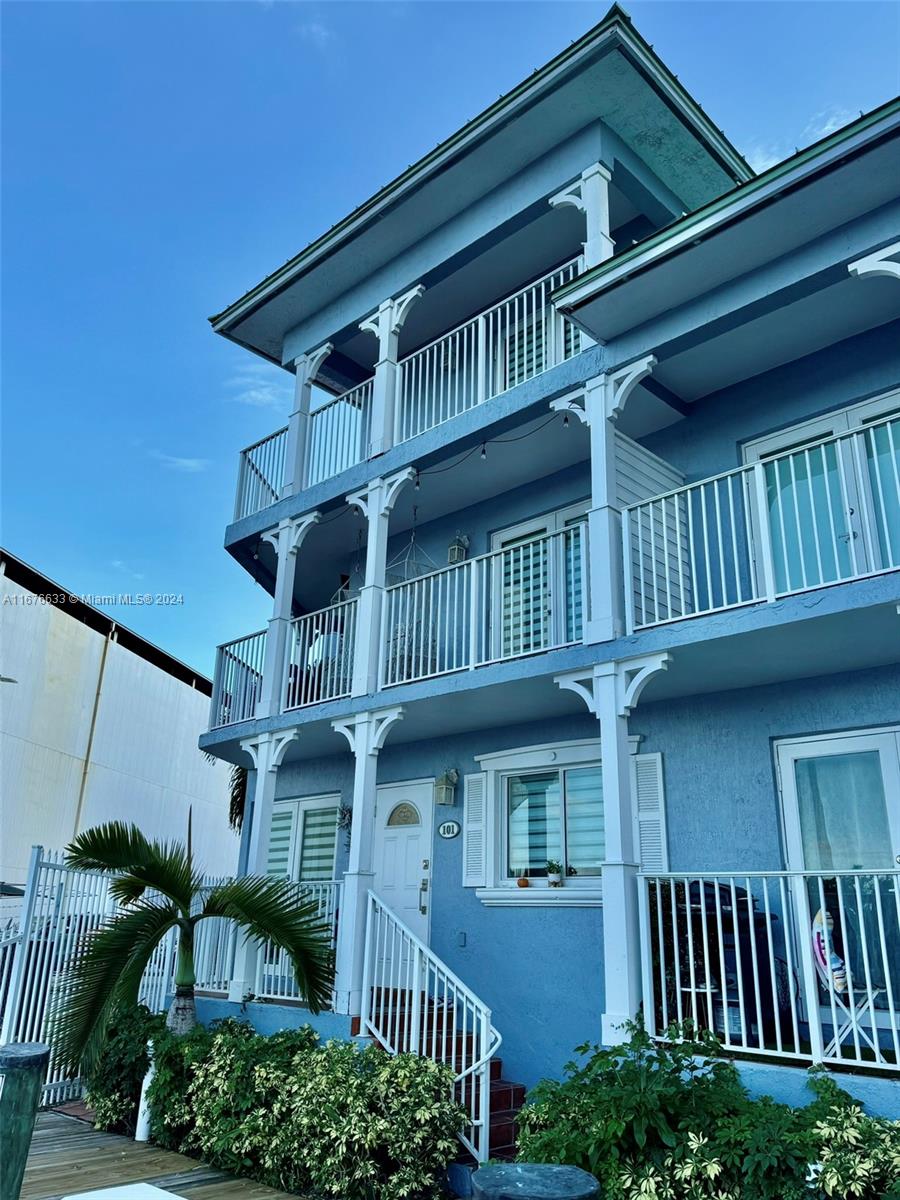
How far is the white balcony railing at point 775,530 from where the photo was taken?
23.5 ft

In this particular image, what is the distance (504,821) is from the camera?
9430 millimetres

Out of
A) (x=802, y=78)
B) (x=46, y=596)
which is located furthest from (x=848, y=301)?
(x=46, y=596)

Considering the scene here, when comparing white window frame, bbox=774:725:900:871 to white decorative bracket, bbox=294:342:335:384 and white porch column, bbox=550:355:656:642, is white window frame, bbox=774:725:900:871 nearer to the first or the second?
white porch column, bbox=550:355:656:642

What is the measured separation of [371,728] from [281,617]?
2.35 metres

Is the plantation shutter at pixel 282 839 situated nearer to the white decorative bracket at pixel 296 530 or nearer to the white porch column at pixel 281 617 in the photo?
the white porch column at pixel 281 617

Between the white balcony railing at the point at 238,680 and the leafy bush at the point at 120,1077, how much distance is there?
151 inches

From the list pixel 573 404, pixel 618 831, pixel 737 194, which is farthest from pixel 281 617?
pixel 737 194

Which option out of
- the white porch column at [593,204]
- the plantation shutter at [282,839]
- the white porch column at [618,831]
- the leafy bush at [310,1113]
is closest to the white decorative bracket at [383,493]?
the white porch column at [593,204]

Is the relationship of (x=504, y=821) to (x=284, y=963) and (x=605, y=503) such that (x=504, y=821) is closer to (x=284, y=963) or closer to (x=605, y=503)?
(x=284, y=963)

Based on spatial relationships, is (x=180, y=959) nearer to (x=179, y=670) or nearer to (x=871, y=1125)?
(x=871, y=1125)

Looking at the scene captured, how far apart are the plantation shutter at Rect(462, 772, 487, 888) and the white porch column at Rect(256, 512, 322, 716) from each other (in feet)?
8.51

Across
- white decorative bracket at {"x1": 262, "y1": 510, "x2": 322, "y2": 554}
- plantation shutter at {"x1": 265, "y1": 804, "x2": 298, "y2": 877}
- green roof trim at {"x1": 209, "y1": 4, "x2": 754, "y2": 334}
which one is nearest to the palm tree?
plantation shutter at {"x1": 265, "y1": 804, "x2": 298, "y2": 877}

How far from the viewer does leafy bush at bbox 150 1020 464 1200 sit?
5965mm

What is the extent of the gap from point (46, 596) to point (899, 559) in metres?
17.1
